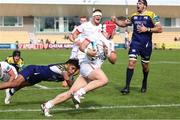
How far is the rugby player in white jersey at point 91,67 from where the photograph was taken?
977 cm

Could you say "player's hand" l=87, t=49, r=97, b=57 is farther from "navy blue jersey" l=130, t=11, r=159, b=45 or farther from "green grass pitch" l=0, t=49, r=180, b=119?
"navy blue jersey" l=130, t=11, r=159, b=45

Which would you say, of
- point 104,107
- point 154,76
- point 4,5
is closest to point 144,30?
point 104,107

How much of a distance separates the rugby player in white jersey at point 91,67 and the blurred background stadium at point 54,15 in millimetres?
49773

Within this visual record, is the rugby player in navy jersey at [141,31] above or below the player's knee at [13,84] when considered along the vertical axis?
above

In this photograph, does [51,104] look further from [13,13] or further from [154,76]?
[13,13]

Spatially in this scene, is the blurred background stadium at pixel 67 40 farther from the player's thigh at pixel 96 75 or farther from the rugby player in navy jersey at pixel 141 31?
the player's thigh at pixel 96 75

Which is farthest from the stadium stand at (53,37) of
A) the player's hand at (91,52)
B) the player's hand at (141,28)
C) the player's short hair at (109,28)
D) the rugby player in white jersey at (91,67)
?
the player's hand at (91,52)

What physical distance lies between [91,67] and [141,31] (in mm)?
3878

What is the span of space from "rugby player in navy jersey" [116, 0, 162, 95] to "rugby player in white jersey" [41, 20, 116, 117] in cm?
360

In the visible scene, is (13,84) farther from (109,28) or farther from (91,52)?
(109,28)

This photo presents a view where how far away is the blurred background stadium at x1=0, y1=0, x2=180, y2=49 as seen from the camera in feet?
202

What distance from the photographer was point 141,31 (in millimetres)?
13469

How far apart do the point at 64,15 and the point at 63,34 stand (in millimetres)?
2297

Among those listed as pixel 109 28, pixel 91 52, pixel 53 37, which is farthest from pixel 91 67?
pixel 53 37
